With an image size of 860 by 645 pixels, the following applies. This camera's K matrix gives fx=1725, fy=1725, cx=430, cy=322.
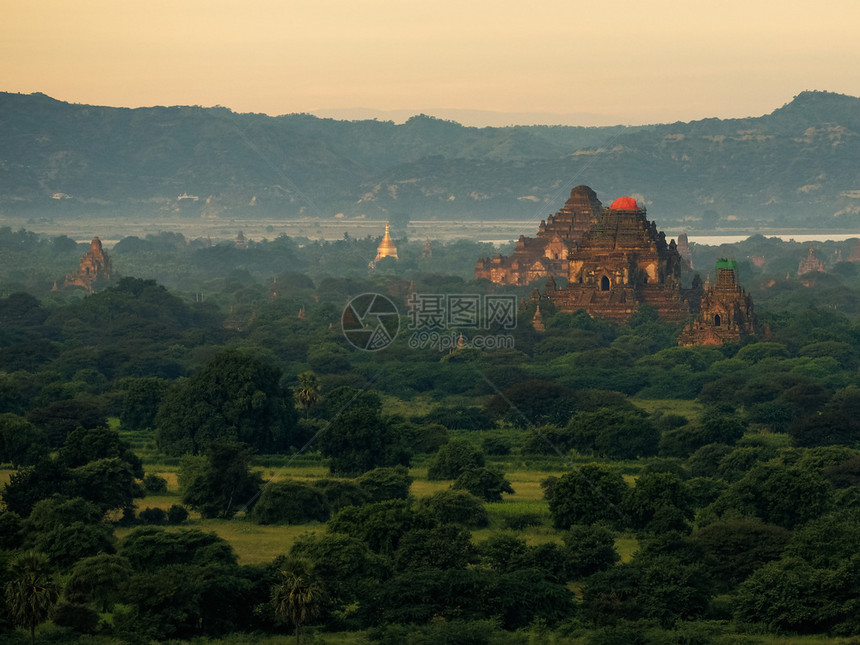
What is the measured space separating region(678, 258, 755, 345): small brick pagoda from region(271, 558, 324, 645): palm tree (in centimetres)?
6000

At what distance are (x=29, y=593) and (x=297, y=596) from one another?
246 inches

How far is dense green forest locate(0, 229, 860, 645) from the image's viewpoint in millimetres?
42750

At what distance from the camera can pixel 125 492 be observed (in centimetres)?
5625

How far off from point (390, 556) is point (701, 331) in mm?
54502

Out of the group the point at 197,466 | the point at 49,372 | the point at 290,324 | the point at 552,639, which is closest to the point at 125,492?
the point at 197,466

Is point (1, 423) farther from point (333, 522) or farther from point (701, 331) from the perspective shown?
point (701, 331)

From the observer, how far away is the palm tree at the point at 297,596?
41312 mm

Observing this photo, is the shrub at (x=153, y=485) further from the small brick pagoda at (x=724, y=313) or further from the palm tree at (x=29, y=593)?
the small brick pagoda at (x=724, y=313)

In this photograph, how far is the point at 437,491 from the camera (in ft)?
190

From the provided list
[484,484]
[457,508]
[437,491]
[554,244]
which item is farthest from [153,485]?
[554,244]

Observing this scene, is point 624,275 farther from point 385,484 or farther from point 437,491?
point 385,484

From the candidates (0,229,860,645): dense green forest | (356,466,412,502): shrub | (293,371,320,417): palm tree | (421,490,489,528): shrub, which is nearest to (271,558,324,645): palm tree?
(0,229,860,645): dense green forest

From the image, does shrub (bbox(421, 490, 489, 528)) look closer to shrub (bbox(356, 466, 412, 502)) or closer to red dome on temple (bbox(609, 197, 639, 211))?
shrub (bbox(356, 466, 412, 502))

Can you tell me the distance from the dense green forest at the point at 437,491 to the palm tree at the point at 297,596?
3.1 inches
